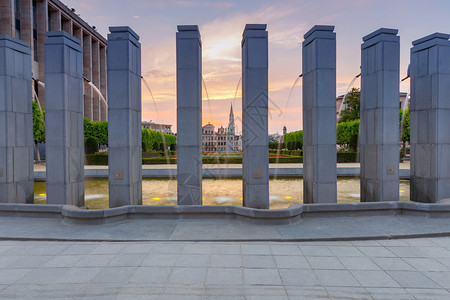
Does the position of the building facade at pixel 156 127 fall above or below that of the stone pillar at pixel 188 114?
above

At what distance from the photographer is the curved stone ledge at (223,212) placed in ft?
27.9

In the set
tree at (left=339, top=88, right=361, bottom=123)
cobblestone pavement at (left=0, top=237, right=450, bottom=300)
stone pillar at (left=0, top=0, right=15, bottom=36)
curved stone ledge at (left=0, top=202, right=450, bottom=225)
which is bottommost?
cobblestone pavement at (left=0, top=237, right=450, bottom=300)

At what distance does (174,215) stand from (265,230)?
3025mm

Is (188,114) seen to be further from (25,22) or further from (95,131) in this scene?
(25,22)

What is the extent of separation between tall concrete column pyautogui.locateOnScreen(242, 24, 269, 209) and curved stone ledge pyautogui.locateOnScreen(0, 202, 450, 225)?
1.69m

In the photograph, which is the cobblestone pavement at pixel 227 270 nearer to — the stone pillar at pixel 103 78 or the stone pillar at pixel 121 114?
the stone pillar at pixel 121 114

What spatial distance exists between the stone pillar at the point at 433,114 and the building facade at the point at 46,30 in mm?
30250

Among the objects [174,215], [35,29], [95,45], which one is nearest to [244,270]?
[174,215]

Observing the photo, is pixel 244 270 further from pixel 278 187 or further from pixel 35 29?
pixel 35 29

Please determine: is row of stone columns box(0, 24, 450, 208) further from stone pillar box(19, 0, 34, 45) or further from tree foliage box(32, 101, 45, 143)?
stone pillar box(19, 0, 34, 45)

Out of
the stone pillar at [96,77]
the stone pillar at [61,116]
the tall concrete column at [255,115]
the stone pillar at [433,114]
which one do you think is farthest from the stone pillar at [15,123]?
the stone pillar at [96,77]

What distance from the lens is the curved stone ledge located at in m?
8.50

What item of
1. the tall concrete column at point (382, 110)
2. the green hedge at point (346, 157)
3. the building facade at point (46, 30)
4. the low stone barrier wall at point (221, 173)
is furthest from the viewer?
the building facade at point (46, 30)

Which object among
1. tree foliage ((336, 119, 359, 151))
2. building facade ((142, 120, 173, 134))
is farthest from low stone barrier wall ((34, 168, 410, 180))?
building facade ((142, 120, 173, 134))
